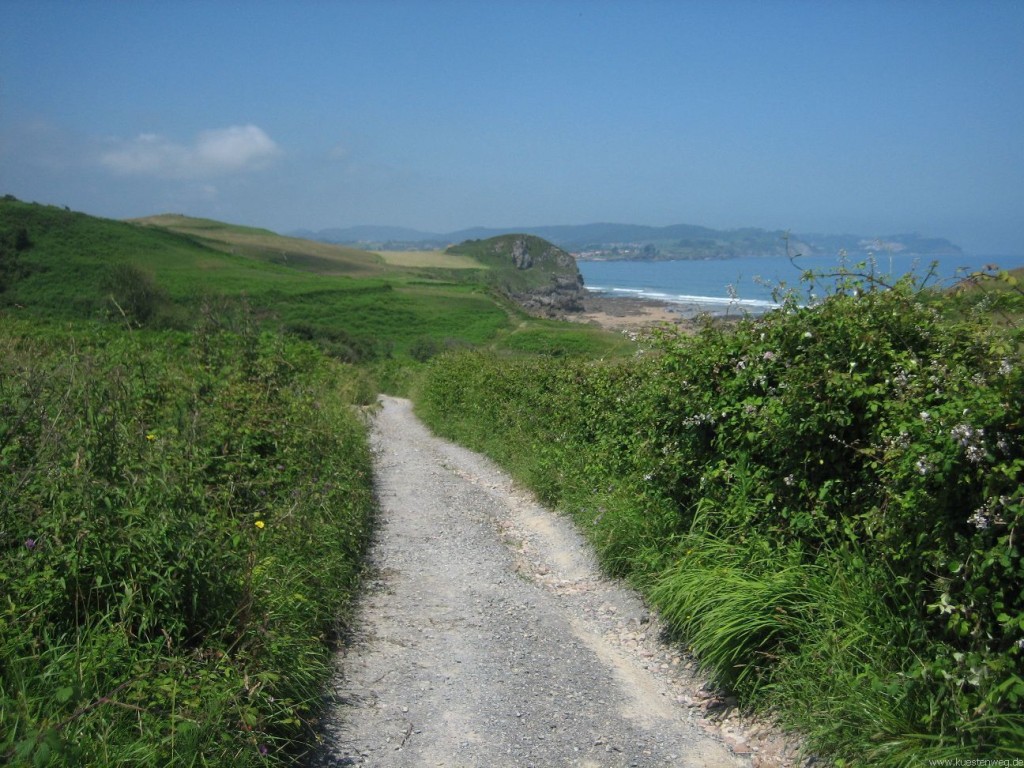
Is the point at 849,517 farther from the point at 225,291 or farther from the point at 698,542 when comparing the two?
the point at 225,291

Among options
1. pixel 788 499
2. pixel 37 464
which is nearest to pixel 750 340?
pixel 788 499

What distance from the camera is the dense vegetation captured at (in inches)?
153

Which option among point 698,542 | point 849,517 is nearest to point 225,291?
point 698,542

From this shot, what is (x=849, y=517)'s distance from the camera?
5.49 metres

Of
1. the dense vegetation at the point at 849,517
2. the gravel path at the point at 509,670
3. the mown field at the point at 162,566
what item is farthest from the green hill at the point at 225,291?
the dense vegetation at the point at 849,517

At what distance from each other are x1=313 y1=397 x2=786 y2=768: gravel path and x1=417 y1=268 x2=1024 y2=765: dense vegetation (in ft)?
1.55

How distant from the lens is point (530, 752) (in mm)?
4969

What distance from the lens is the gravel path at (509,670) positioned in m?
5.00

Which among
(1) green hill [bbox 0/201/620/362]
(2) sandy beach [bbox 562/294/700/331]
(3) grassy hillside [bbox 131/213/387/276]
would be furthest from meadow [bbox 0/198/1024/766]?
(3) grassy hillside [bbox 131/213/387/276]

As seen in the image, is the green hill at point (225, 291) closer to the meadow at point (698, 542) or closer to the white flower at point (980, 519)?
the meadow at point (698, 542)

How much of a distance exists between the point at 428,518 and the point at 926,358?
26.5 feet

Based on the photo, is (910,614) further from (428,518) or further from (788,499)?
(428,518)

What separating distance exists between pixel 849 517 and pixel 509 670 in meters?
2.94

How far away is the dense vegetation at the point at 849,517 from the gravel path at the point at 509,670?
0.47 meters
